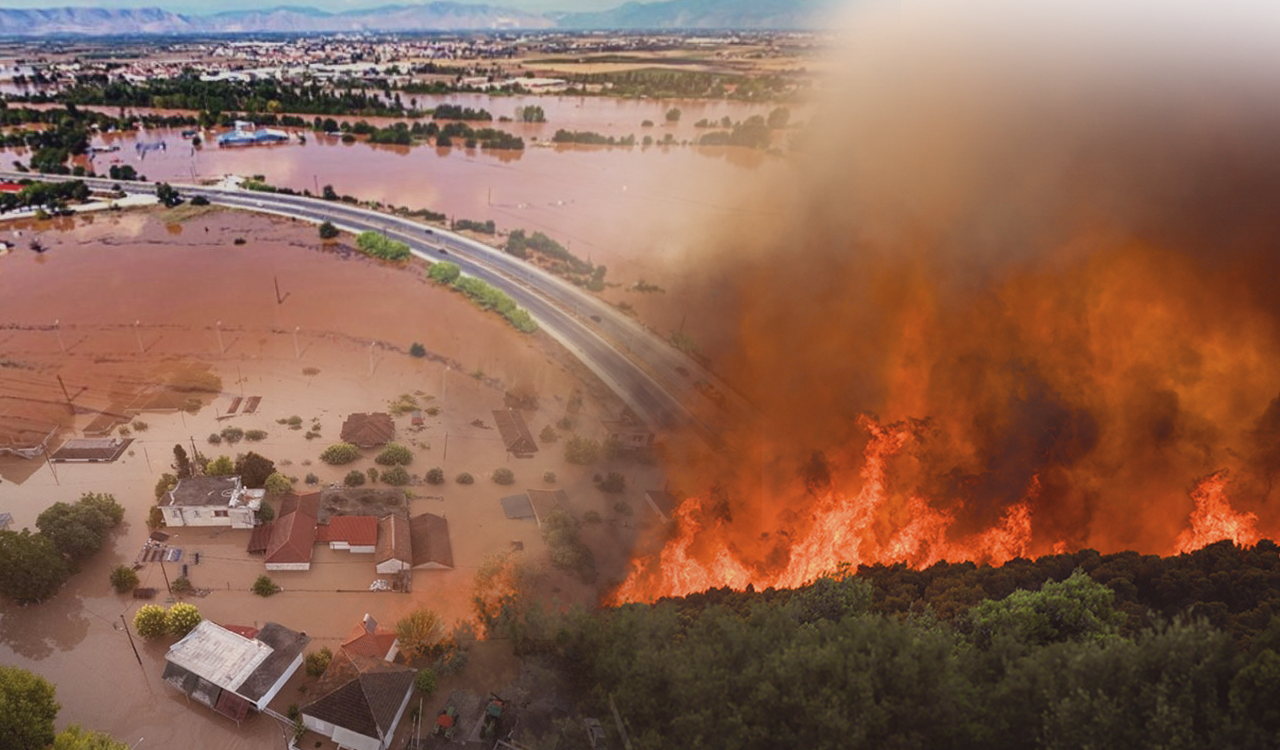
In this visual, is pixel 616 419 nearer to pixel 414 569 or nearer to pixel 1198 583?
pixel 414 569

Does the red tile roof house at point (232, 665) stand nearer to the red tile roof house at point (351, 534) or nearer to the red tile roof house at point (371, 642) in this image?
the red tile roof house at point (371, 642)

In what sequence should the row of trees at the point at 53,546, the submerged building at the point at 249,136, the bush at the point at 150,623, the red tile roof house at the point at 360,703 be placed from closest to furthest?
the red tile roof house at the point at 360,703
the bush at the point at 150,623
the row of trees at the point at 53,546
the submerged building at the point at 249,136

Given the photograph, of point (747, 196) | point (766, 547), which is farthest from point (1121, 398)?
point (747, 196)

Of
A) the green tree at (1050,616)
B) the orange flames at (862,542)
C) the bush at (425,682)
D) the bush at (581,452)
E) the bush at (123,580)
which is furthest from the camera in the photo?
the bush at (581,452)

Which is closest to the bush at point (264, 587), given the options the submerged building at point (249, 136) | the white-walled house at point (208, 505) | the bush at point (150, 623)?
the bush at point (150, 623)

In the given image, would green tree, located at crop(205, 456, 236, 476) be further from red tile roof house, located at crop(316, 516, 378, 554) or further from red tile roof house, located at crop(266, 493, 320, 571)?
red tile roof house, located at crop(316, 516, 378, 554)

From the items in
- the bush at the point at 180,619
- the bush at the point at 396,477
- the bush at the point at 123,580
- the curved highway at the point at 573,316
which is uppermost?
the curved highway at the point at 573,316
